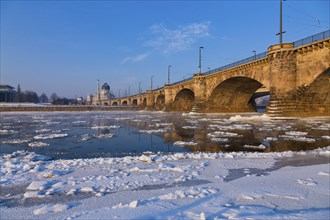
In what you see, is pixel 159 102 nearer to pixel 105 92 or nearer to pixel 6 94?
pixel 6 94

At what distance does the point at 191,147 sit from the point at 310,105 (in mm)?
21372

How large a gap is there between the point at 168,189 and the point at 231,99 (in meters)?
44.7

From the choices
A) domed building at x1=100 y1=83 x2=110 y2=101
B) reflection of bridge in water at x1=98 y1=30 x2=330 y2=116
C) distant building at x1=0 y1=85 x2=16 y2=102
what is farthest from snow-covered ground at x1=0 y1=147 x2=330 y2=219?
domed building at x1=100 y1=83 x2=110 y2=101

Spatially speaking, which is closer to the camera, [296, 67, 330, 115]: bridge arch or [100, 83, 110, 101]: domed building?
[296, 67, 330, 115]: bridge arch

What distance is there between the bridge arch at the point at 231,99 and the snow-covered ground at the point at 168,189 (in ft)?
123

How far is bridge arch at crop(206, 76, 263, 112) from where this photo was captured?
145 feet

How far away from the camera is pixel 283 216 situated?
3.56 metres

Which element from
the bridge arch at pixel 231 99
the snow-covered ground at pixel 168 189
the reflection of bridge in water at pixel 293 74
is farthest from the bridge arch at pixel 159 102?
the snow-covered ground at pixel 168 189

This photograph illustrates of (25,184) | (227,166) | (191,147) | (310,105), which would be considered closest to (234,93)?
(310,105)

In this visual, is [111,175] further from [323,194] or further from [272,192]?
[323,194]

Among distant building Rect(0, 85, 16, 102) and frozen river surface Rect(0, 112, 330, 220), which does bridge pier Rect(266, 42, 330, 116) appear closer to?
frozen river surface Rect(0, 112, 330, 220)

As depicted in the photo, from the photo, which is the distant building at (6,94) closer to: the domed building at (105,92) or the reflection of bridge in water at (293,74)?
the domed building at (105,92)

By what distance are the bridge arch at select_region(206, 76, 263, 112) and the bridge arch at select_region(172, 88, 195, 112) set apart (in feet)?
51.3

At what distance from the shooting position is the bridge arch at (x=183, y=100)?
63.2 metres
